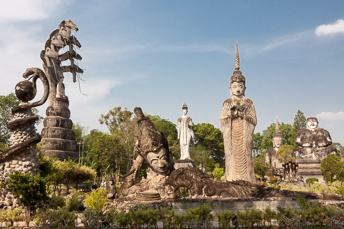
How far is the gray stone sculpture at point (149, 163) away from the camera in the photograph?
14141 mm

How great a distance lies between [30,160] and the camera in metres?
15.5

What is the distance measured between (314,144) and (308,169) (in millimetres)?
4217

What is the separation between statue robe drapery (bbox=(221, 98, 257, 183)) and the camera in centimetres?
1817

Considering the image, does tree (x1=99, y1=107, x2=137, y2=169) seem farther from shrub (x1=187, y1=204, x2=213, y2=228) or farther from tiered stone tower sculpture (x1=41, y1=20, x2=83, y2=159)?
shrub (x1=187, y1=204, x2=213, y2=228)

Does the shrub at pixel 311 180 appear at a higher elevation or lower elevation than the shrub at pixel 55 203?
higher

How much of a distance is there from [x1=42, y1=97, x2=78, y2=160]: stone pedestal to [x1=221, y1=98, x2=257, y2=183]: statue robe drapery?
14048 millimetres

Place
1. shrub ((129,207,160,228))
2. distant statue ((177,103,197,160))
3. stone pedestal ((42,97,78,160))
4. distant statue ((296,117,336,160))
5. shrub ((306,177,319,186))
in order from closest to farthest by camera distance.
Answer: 1. shrub ((129,207,160,228))
2. stone pedestal ((42,97,78,160))
3. distant statue ((177,103,197,160))
4. shrub ((306,177,319,186))
5. distant statue ((296,117,336,160))

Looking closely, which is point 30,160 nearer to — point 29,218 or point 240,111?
point 29,218

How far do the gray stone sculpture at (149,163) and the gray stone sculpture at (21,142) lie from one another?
390cm

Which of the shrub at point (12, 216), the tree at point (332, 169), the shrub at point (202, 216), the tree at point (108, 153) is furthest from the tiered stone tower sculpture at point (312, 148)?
the shrub at point (12, 216)

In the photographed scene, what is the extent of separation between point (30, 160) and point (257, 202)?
858cm

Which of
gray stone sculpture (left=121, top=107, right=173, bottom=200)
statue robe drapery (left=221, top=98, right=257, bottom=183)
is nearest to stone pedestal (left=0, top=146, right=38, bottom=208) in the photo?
gray stone sculpture (left=121, top=107, right=173, bottom=200)

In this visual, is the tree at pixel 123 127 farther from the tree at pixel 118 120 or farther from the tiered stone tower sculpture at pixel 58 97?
the tiered stone tower sculpture at pixel 58 97

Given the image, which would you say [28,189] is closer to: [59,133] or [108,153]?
[59,133]
